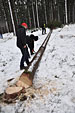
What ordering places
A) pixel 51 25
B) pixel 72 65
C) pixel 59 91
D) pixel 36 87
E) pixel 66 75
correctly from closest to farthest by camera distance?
1. pixel 59 91
2. pixel 36 87
3. pixel 66 75
4. pixel 72 65
5. pixel 51 25

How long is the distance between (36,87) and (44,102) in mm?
689

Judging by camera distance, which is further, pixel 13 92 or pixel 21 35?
pixel 21 35

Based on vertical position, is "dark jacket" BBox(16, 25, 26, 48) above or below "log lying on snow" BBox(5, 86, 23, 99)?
above

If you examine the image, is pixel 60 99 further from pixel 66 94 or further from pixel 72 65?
pixel 72 65

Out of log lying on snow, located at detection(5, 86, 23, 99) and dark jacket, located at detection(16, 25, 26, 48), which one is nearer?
log lying on snow, located at detection(5, 86, 23, 99)

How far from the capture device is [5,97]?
2.70 metres

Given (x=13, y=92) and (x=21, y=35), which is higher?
(x=21, y=35)

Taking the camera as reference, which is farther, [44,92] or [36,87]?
[36,87]

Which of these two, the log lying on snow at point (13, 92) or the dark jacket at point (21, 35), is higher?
the dark jacket at point (21, 35)

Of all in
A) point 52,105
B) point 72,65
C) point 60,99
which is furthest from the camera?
point 72,65

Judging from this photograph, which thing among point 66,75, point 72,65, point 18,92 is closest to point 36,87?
point 18,92

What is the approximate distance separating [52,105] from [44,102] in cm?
21

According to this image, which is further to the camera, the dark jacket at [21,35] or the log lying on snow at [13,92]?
the dark jacket at [21,35]

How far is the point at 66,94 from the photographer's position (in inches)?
109
